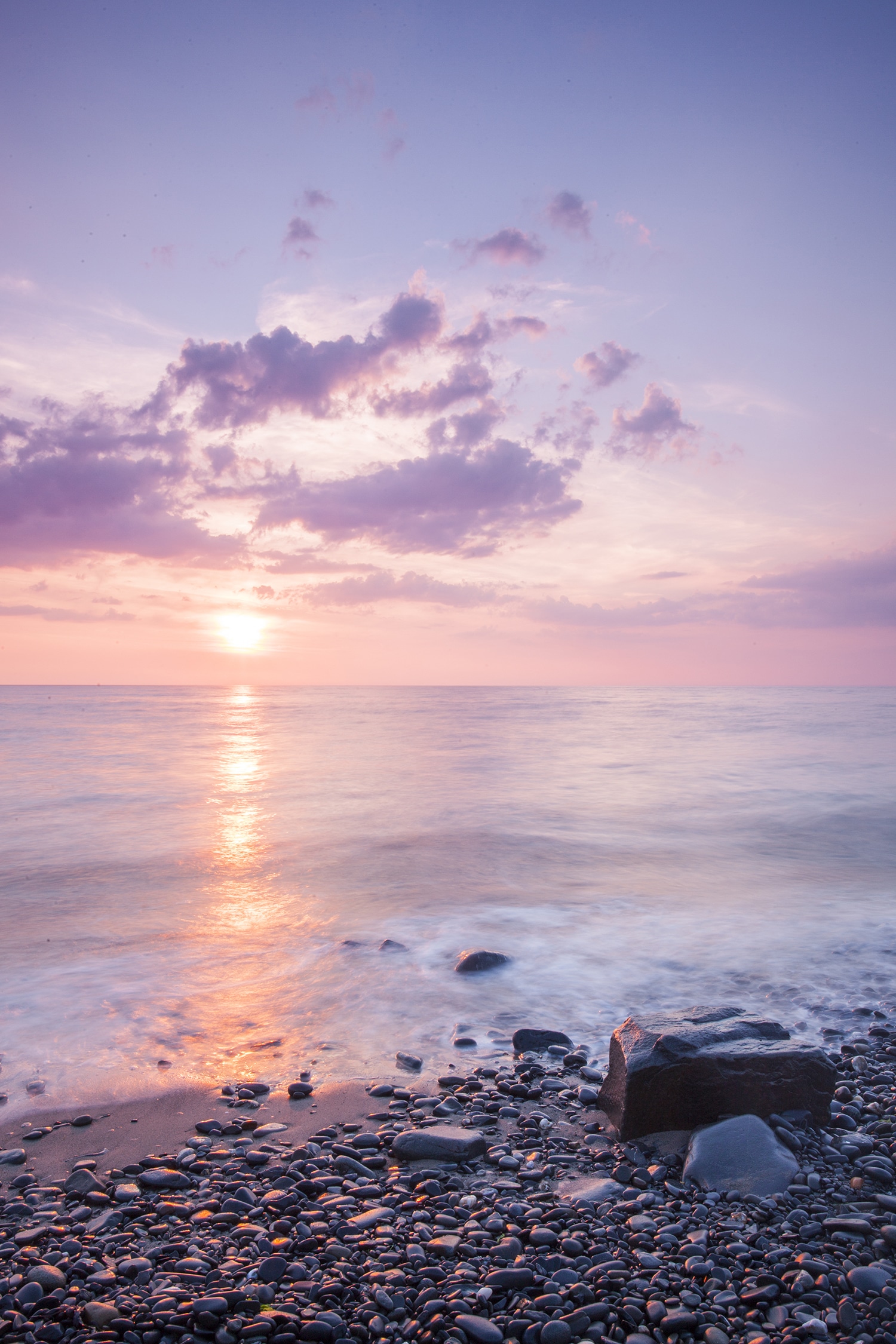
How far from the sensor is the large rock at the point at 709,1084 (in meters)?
4.39

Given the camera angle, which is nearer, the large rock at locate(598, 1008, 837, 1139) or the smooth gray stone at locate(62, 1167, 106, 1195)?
the smooth gray stone at locate(62, 1167, 106, 1195)

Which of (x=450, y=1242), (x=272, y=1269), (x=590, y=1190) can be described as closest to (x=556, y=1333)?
(x=450, y=1242)

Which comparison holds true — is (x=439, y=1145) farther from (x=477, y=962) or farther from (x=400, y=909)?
(x=400, y=909)

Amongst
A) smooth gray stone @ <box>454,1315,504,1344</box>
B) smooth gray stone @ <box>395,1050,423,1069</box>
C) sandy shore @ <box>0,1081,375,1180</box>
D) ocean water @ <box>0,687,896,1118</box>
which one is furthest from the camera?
ocean water @ <box>0,687,896,1118</box>

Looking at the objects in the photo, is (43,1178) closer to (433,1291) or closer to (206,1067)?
(206,1067)

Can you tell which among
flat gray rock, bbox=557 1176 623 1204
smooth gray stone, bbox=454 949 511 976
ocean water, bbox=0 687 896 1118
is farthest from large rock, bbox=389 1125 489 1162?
smooth gray stone, bbox=454 949 511 976

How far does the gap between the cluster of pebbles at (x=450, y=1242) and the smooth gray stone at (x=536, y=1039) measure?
110 centimetres

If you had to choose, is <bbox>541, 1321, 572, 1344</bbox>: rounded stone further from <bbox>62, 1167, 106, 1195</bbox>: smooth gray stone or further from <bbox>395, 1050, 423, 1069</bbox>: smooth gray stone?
<bbox>395, 1050, 423, 1069</bbox>: smooth gray stone

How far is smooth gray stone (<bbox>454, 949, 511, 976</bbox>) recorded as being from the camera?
25.0 feet

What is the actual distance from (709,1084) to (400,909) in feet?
20.8

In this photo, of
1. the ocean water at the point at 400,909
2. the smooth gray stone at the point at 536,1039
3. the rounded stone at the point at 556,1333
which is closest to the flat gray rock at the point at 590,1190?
the rounded stone at the point at 556,1333

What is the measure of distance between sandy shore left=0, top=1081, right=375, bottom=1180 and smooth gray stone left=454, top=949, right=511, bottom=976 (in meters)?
2.48

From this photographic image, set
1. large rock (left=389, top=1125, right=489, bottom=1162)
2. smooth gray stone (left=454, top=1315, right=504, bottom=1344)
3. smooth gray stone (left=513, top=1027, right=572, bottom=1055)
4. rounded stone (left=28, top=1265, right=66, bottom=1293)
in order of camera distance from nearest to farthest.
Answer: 1. smooth gray stone (left=454, top=1315, right=504, bottom=1344)
2. rounded stone (left=28, top=1265, right=66, bottom=1293)
3. large rock (left=389, top=1125, right=489, bottom=1162)
4. smooth gray stone (left=513, top=1027, right=572, bottom=1055)

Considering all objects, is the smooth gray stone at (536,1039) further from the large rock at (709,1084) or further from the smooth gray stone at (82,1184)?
the smooth gray stone at (82,1184)
